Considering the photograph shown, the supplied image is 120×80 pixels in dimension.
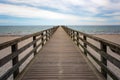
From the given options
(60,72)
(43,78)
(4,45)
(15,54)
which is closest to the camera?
(4,45)

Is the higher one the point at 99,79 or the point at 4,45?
the point at 4,45

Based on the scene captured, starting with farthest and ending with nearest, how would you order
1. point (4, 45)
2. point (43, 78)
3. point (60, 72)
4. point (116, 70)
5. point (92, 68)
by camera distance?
1. point (116, 70)
2. point (92, 68)
3. point (60, 72)
4. point (43, 78)
5. point (4, 45)

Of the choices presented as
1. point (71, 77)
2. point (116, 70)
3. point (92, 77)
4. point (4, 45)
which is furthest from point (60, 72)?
point (116, 70)

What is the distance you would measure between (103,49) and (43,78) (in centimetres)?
173

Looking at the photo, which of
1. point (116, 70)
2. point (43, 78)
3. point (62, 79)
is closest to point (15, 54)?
point (43, 78)

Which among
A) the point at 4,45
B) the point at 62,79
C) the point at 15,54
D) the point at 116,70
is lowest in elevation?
the point at 116,70

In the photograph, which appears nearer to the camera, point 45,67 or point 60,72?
point 60,72

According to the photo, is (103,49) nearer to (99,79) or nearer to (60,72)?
(99,79)

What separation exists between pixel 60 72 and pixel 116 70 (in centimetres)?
527

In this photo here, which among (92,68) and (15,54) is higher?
(15,54)

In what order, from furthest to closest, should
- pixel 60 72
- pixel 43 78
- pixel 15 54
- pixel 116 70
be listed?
pixel 116 70
pixel 60 72
pixel 43 78
pixel 15 54

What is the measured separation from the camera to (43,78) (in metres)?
5.16

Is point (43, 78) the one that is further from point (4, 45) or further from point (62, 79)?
point (4, 45)

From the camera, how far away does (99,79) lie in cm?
493
